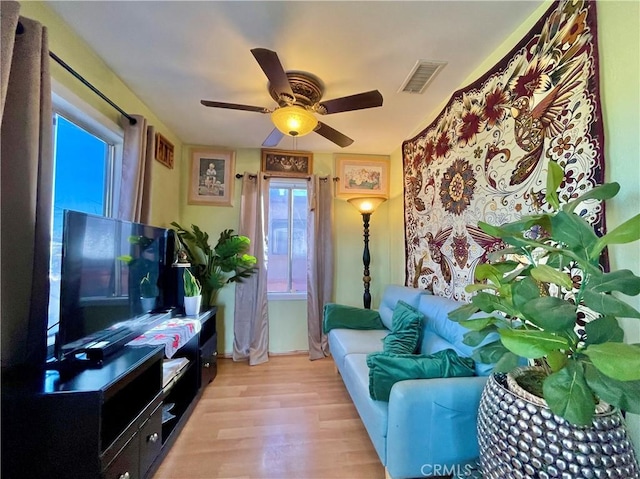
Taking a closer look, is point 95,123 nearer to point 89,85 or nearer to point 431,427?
point 89,85

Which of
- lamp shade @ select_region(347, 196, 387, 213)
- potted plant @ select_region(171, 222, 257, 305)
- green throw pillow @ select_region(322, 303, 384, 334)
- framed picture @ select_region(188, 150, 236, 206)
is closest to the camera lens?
green throw pillow @ select_region(322, 303, 384, 334)

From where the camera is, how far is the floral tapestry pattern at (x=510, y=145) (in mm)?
1190

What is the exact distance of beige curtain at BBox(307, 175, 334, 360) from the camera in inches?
130

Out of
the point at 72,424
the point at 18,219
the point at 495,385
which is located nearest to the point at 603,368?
the point at 495,385

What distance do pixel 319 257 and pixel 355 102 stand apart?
197cm

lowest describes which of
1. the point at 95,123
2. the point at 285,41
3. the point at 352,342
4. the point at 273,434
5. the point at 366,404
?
the point at 273,434

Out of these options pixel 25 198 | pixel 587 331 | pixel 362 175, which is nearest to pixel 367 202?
pixel 362 175

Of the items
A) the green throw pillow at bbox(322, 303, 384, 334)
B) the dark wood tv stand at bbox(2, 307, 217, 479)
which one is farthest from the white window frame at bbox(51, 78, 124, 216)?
the green throw pillow at bbox(322, 303, 384, 334)

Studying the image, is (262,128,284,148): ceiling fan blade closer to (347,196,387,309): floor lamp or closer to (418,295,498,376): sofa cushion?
(347,196,387,309): floor lamp

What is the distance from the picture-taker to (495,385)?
3.38 feet

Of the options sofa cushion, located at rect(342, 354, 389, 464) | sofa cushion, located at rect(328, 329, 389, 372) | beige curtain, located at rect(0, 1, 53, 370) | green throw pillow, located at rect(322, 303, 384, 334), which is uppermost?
beige curtain, located at rect(0, 1, 53, 370)

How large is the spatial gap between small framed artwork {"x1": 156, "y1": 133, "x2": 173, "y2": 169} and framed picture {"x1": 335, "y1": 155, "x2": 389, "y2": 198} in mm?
1895

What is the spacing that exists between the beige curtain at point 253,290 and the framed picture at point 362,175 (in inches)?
39.8

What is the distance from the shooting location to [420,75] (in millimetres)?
1953
